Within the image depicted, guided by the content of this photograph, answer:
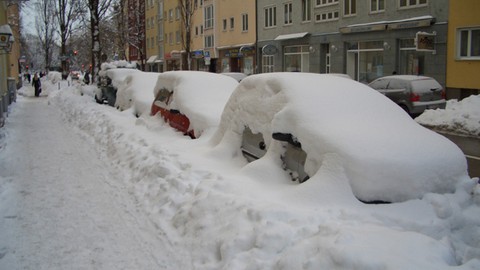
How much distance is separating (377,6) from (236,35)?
16.6 m

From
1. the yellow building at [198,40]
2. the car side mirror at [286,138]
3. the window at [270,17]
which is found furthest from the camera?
the yellow building at [198,40]

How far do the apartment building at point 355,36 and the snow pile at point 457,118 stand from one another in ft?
22.1

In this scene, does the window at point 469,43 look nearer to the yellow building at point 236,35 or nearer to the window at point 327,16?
the window at point 327,16

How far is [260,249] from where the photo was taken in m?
4.31

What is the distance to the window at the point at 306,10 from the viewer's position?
31.6m

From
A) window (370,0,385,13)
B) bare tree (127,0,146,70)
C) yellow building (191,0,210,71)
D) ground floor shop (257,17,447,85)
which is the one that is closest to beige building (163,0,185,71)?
bare tree (127,0,146,70)

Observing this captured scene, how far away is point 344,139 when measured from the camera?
5180mm

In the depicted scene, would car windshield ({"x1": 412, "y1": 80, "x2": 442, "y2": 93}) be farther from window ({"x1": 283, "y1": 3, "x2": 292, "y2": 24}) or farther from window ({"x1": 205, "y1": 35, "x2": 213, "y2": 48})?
window ({"x1": 205, "y1": 35, "x2": 213, "y2": 48})

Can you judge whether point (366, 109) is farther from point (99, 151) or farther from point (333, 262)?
point (99, 151)

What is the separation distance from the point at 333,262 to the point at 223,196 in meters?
2.13

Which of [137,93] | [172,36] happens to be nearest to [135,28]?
[172,36]

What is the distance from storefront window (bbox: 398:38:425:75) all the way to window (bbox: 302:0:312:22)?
8329 millimetres

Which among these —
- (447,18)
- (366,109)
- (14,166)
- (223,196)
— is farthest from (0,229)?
(447,18)

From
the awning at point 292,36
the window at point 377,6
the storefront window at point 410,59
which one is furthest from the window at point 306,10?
the storefront window at point 410,59
